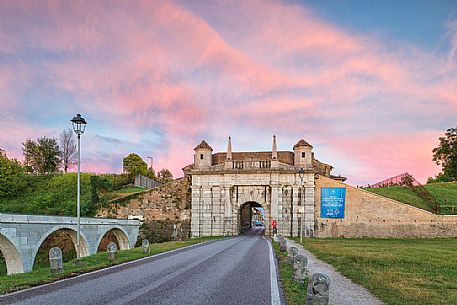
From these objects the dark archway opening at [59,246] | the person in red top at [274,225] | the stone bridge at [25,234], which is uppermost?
the stone bridge at [25,234]

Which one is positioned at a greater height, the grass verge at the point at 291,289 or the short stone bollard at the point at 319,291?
the short stone bollard at the point at 319,291

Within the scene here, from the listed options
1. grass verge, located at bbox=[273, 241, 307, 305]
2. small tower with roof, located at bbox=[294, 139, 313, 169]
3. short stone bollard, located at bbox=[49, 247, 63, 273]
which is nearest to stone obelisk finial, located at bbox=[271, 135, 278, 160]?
small tower with roof, located at bbox=[294, 139, 313, 169]

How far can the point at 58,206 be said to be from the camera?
167ft

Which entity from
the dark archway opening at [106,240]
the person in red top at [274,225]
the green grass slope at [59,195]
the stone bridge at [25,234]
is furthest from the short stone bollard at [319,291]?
the green grass slope at [59,195]

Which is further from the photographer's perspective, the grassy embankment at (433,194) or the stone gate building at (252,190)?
the stone gate building at (252,190)

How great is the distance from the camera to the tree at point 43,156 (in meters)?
70.9

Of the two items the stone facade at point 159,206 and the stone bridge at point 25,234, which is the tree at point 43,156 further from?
the stone bridge at point 25,234

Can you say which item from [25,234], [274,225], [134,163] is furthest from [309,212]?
[134,163]

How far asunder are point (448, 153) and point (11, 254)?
6520cm

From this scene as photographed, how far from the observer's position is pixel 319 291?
705 cm

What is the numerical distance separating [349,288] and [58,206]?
4812 cm

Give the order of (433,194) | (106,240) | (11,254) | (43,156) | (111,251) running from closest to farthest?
1. (111,251)
2. (11,254)
3. (106,240)
4. (433,194)
5. (43,156)

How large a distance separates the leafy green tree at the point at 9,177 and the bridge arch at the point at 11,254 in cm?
3712

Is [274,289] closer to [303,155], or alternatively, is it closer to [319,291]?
[319,291]
